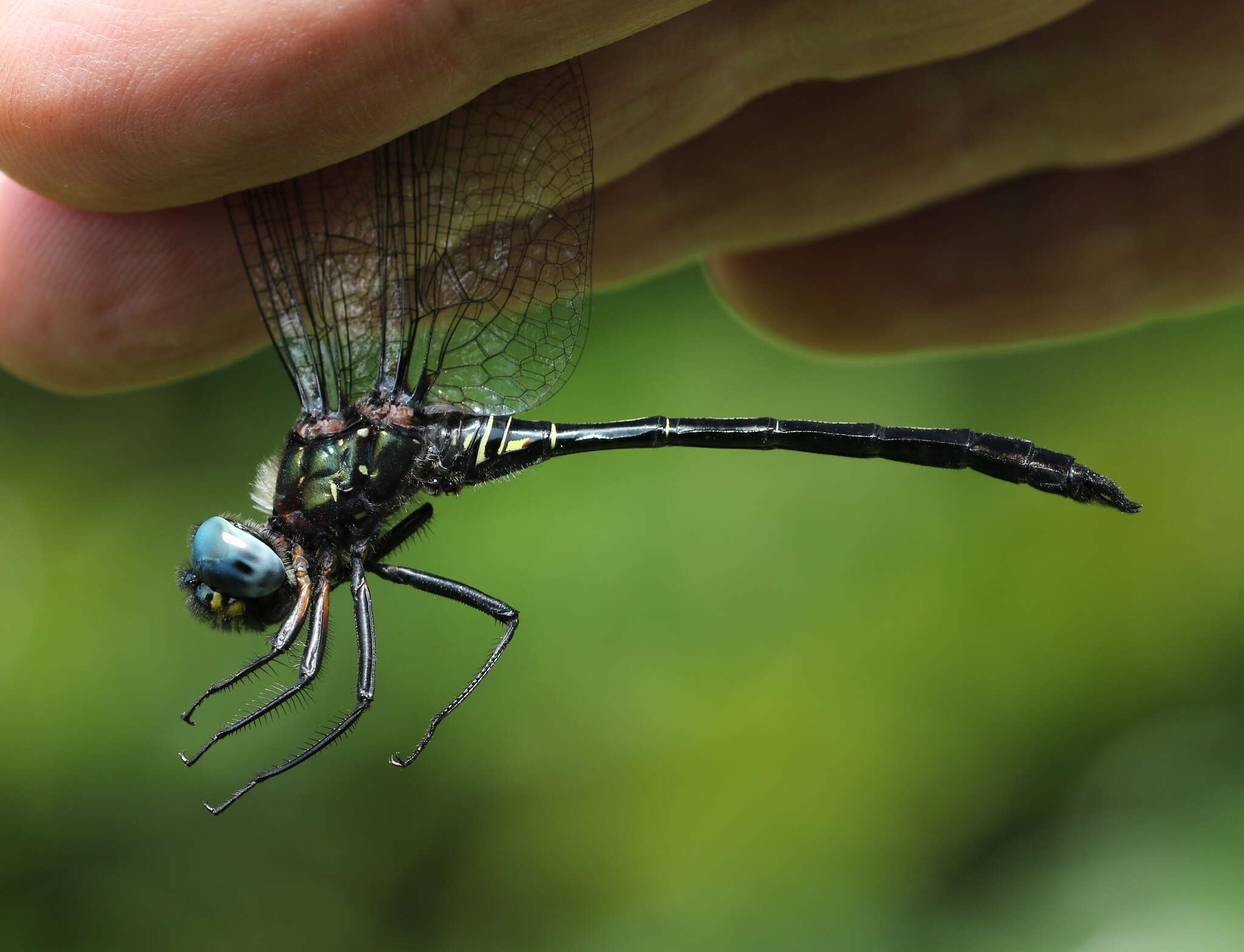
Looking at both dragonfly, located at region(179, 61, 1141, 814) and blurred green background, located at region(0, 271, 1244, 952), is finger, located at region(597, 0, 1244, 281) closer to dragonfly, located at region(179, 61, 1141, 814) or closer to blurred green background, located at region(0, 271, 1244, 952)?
dragonfly, located at region(179, 61, 1141, 814)

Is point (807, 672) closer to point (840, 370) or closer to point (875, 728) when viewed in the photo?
point (875, 728)

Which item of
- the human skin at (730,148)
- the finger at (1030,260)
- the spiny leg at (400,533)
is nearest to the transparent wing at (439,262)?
the human skin at (730,148)

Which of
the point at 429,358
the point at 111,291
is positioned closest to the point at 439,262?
the point at 429,358

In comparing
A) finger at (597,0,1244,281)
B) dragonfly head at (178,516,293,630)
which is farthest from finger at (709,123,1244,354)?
dragonfly head at (178,516,293,630)

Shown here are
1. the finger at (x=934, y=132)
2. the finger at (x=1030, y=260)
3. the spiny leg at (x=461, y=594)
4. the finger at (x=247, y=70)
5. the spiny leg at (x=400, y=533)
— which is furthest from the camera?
the finger at (x=1030, y=260)

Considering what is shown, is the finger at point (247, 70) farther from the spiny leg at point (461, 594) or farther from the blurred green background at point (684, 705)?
the blurred green background at point (684, 705)

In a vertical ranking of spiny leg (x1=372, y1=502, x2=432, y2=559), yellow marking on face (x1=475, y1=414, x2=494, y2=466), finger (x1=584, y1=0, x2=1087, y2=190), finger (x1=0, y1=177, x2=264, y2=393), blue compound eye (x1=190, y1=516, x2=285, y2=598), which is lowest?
blue compound eye (x1=190, y1=516, x2=285, y2=598)
